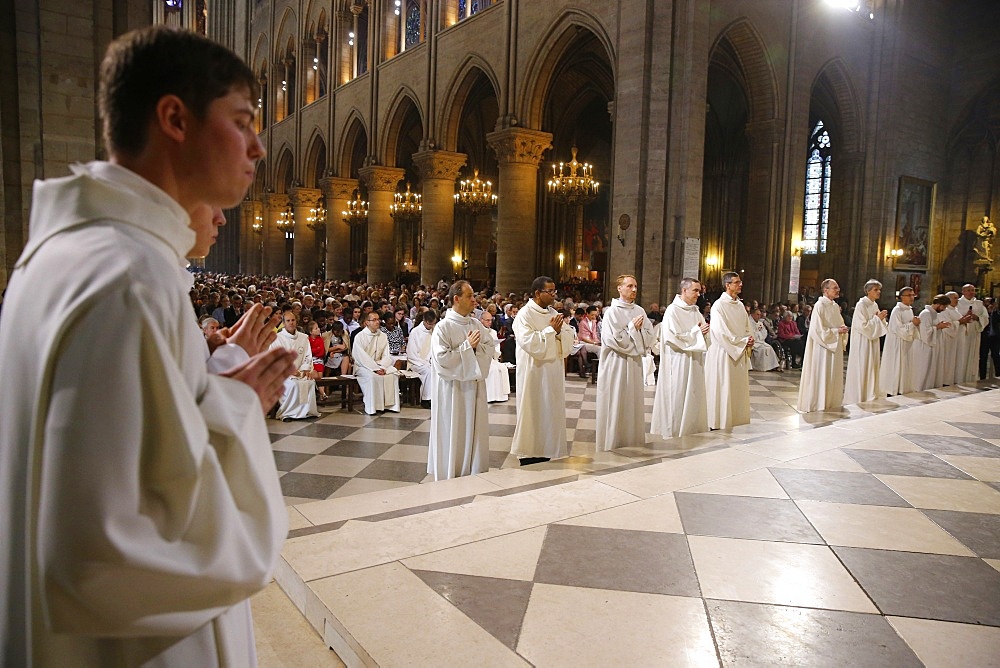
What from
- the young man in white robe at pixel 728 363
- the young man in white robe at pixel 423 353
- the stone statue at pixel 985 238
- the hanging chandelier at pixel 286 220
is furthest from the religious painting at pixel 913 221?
the hanging chandelier at pixel 286 220

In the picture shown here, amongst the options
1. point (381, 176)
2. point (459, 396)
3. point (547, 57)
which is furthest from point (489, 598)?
point (381, 176)

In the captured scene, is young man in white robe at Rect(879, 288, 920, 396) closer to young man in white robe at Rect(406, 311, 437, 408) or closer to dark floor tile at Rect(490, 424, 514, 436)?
dark floor tile at Rect(490, 424, 514, 436)

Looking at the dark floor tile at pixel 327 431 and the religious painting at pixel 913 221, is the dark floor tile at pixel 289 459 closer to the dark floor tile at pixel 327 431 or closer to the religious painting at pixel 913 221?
the dark floor tile at pixel 327 431

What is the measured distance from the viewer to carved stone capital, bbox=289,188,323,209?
3231 cm

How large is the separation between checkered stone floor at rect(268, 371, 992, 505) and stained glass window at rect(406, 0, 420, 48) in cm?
1896

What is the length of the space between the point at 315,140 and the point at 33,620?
33.5 meters

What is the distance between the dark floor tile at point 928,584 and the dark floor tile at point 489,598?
145 cm

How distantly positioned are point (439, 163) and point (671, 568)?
2000cm

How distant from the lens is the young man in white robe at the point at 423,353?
9.48 m

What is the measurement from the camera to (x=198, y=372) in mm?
980

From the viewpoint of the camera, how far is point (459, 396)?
231 inches

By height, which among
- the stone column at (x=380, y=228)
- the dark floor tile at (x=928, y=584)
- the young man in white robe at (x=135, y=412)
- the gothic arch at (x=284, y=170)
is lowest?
the dark floor tile at (x=928, y=584)

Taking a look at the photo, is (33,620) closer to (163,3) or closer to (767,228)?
(767,228)

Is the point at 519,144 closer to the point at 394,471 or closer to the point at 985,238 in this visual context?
the point at 394,471
